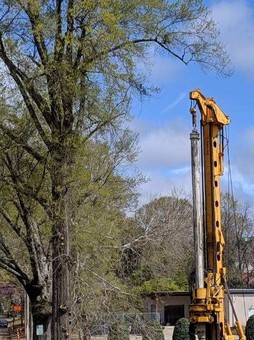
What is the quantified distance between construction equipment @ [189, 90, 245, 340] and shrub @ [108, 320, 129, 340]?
30.6 ft

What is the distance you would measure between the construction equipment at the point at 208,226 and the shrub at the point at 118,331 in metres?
9.32

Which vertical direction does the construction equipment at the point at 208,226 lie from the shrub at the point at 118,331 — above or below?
above

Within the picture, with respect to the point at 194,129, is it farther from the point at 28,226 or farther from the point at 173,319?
the point at 173,319

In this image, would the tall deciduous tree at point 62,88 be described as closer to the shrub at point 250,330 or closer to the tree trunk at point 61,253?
the tree trunk at point 61,253

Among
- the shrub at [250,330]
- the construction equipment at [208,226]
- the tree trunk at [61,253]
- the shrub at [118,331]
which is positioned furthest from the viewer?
the shrub at [250,330]

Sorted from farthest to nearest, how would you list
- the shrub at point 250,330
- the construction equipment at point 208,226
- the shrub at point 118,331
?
the shrub at point 250,330, the shrub at point 118,331, the construction equipment at point 208,226

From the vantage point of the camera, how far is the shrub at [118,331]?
20.9 m

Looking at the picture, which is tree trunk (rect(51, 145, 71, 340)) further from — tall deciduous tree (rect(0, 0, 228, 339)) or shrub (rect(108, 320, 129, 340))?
shrub (rect(108, 320, 129, 340))

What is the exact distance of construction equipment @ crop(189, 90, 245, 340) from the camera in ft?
35.4

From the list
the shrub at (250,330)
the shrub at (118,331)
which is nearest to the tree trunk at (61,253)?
the shrub at (118,331)

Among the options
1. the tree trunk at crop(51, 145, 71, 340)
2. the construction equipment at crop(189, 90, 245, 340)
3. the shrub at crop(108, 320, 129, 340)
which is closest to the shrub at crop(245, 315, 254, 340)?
the shrub at crop(108, 320, 129, 340)

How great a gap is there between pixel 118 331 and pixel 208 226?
1057 cm

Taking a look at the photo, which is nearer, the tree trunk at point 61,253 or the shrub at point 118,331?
the tree trunk at point 61,253

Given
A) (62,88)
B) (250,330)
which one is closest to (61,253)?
(62,88)
